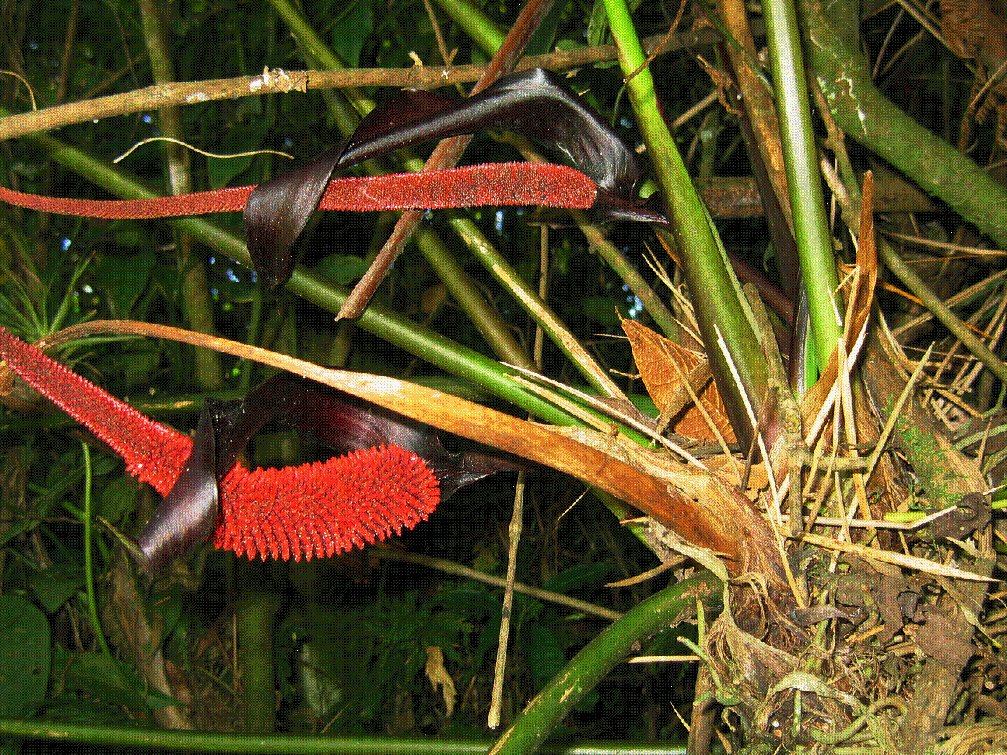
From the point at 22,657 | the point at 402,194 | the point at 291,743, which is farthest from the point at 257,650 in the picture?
the point at 402,194

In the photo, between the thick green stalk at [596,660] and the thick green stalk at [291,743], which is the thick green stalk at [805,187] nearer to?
the thick green stalk at [596,660]

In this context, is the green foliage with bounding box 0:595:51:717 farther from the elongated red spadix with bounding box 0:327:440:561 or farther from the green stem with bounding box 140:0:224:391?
the elongated red spadix with bounding box 0:327:440:561

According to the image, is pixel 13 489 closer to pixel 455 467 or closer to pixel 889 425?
pixel 455 467

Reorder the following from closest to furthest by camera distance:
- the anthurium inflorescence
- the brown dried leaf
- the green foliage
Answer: the anthurium inflorescence
the brown dried leaf
the green foliage

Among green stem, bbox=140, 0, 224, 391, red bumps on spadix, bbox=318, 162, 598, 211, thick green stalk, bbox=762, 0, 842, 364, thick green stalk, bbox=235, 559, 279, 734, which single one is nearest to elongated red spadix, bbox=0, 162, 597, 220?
red bumps on spadix, bbox=318, 162, 598, 211

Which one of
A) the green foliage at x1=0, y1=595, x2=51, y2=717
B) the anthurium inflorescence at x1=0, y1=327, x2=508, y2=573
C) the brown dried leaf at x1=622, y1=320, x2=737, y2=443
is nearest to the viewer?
the anthurium inflorescence at x1=0, y1=327, x2=508, y2=573

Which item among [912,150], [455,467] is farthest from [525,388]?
[912,150]
